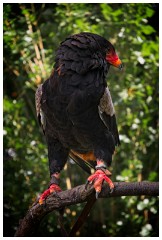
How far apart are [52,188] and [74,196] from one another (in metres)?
0.42

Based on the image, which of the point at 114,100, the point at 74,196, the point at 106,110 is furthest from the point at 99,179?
the point at 114,100

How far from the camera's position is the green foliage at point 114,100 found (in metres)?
3.12

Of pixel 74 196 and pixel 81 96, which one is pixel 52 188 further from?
pixel 81 96

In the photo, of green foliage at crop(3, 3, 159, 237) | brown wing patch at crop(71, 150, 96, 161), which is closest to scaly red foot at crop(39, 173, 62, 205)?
brown wing patch at crop(71, 150, 96, 161)

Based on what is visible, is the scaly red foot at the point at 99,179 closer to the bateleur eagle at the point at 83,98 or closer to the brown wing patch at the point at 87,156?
the bateleur eagle at the point at 83,98

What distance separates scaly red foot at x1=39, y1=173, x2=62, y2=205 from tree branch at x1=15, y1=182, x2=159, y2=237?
39 millimetres

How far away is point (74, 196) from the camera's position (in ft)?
5.78

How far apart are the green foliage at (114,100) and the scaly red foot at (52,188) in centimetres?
98

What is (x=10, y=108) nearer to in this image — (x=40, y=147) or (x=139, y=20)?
(x=40, y=147)

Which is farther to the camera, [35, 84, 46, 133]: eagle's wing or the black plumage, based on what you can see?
[35, 84, 46, 133]: eagle's wing

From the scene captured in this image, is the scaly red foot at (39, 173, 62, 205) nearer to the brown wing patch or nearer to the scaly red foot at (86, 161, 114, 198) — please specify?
the brown wing patch

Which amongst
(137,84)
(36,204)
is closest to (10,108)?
(137,84)

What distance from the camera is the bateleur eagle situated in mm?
1988

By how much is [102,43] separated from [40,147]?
4.55 feet
